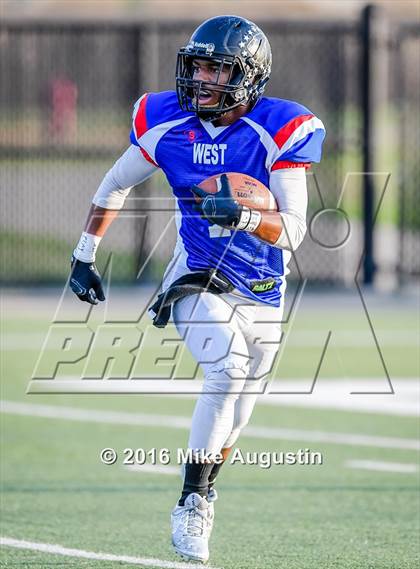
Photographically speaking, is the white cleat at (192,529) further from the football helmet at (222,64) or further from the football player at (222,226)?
the football helmet at (222,64)

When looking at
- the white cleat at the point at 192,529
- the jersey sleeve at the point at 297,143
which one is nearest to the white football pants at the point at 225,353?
the white cleat at the point at 192,529

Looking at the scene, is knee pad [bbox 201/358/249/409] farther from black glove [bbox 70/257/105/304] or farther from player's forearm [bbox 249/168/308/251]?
black glove [bbox 70/257/105/304]

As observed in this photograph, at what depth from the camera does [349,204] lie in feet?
72.4

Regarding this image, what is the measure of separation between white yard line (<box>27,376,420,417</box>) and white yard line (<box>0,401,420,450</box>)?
579mm

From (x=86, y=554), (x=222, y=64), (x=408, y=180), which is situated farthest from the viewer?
(x=408, y=180)

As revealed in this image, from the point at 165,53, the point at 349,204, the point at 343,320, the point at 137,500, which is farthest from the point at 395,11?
the point at 137,500

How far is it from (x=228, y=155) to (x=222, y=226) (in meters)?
0.40

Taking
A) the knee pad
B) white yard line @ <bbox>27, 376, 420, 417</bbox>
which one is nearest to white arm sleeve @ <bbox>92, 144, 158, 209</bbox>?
the knee pad

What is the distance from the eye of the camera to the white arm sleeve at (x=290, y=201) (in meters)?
5.22

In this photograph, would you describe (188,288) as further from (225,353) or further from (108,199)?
(108,199)

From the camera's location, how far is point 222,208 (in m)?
5.02

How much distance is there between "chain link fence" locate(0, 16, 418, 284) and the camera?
15.6m

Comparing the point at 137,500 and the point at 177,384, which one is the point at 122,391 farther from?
the point at 137,500

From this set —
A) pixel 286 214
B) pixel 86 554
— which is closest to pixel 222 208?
pixel 286 214
